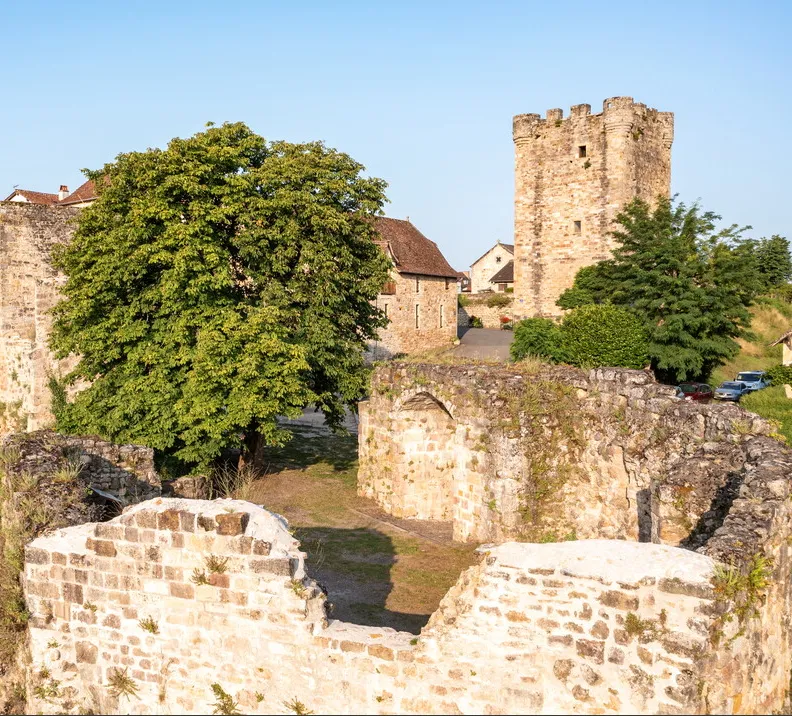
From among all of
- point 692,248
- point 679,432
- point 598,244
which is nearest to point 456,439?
point 679,432

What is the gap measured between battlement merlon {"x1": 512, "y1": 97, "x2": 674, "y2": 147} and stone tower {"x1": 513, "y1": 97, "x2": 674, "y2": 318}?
44mm

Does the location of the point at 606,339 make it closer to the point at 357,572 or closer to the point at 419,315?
the point at 419,315

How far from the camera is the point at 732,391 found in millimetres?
29562

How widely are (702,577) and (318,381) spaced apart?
13.5 meters

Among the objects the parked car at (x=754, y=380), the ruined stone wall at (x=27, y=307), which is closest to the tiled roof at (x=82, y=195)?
the ruined stone wall at (x=27, y=307)

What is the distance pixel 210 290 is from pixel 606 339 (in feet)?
53.0

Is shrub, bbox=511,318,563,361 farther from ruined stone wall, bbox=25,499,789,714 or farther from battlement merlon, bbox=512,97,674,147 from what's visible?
ruined stone wall, bbox=25,499,789,714

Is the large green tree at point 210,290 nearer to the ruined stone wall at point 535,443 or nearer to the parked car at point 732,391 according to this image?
the ruined stone wall at point 535,443

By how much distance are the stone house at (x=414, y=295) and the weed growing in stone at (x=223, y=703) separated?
31173 mm

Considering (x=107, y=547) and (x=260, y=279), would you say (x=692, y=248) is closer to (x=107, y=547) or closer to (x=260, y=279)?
(x=260, y=279)

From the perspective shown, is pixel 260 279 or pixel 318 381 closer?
pixel 260 279

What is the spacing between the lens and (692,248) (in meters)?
29.2

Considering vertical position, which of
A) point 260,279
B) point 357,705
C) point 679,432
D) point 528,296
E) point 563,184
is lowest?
point 357,705

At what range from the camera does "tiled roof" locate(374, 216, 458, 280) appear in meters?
39.5
